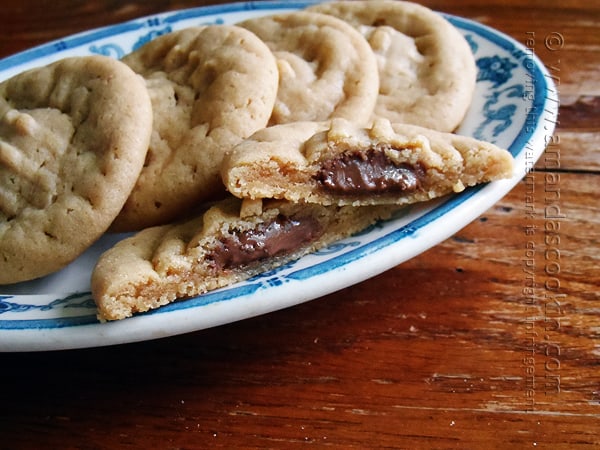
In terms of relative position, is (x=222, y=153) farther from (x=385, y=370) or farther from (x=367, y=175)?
(x=385, y=370)

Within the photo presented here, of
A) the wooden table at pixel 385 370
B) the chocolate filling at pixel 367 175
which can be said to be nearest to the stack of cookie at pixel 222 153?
the chocolate filling at pixel 367 175

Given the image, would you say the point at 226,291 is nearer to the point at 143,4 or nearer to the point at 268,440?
the point at 268,440

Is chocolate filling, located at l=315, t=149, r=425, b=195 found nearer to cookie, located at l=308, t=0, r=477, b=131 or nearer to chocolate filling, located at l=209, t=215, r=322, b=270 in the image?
chocolate filling, located at l=209, t=215, r=322, b=270

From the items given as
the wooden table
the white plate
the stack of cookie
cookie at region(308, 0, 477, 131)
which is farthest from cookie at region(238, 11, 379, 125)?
the wooden table

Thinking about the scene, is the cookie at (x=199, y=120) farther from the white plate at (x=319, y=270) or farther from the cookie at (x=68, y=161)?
the white plate at (x=319, y=270)

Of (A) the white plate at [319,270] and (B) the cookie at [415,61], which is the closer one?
(A) the white plate at [319,270]
